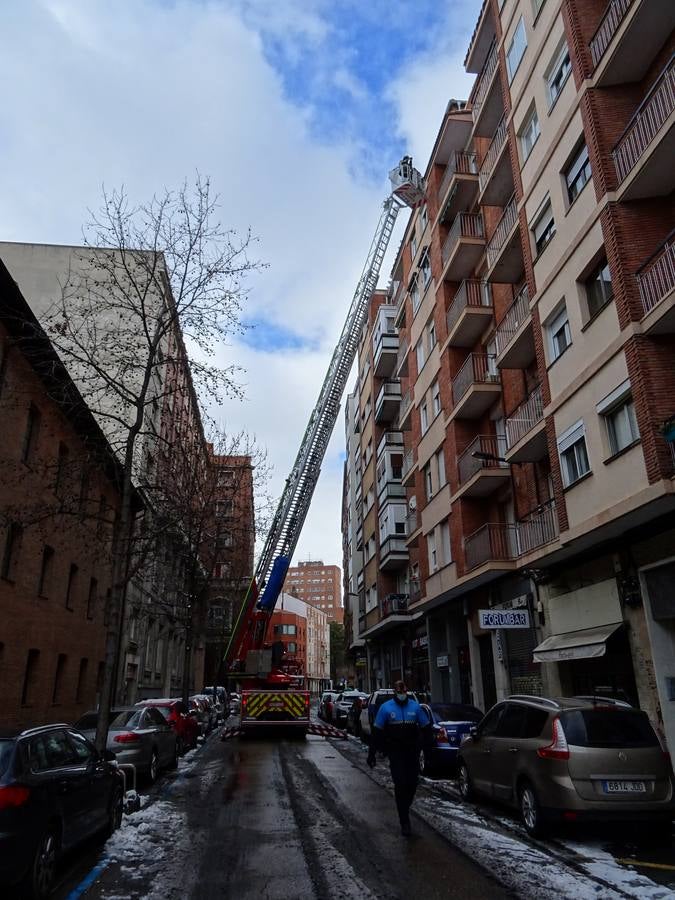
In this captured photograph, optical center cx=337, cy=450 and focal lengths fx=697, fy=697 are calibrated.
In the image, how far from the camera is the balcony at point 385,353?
37.6 meters

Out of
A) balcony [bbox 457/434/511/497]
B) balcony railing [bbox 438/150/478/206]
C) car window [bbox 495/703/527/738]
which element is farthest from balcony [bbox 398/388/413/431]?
car window [bbox 495/703/527/738]

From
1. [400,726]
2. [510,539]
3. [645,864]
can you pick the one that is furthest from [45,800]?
[510,539]

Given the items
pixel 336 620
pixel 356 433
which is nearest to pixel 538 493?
pixel 356 433

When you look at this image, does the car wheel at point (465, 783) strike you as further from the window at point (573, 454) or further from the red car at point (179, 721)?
the red car at point (179, 721)

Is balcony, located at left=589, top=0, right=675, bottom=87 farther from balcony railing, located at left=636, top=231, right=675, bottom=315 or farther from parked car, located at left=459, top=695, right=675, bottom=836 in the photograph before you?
parked car, located at left=459, top=695, right=675, bottom=836

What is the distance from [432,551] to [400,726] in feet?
58.0

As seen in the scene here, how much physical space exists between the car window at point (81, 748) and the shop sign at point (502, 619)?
9675 mm

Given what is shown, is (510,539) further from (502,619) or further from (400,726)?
(400,726)

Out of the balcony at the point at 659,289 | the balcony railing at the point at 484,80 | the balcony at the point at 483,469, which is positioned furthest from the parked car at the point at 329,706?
the balcony at the point at 659,289

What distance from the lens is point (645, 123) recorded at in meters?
12.4

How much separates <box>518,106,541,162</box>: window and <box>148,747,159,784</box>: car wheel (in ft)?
53.2

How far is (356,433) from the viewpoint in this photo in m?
51.8

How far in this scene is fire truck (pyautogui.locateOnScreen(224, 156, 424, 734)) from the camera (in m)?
23.8

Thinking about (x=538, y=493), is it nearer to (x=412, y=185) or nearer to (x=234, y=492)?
(x=234, y=492)
